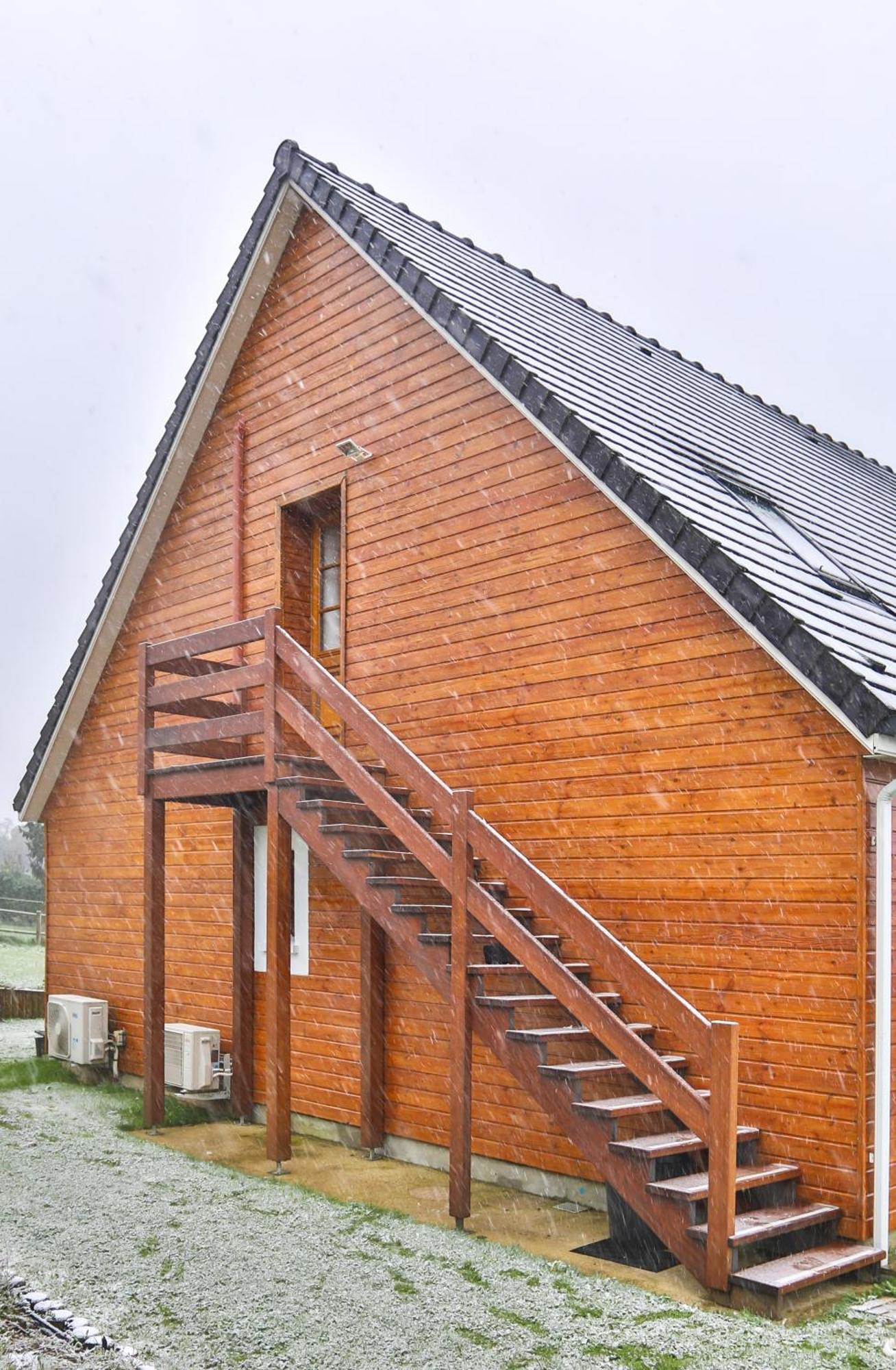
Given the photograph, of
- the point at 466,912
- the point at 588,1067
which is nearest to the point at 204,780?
the point at 466,912

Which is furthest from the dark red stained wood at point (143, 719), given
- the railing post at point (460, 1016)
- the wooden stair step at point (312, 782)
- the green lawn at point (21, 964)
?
the green lawn at point (21, 964)

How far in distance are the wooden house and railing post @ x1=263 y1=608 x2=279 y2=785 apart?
0.03 metres

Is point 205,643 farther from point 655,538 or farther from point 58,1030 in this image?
point 58,1030

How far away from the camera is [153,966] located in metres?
10.4

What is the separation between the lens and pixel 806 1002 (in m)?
6.86

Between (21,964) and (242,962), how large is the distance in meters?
16.2

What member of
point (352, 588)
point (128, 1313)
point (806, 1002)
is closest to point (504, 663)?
point (352, 588)

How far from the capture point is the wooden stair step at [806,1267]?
19.3ft

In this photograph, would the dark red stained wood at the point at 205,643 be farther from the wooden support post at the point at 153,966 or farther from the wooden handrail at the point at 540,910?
the wooden support post at the point at 153,966

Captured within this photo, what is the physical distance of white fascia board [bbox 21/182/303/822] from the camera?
1142 centimetres

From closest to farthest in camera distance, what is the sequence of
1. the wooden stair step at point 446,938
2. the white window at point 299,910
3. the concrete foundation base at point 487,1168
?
the wooden stair step at point 446,938 < the concrete foundation base at point 487,1168 < the white window at point 299,910

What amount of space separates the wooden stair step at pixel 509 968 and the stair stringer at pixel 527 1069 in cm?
19

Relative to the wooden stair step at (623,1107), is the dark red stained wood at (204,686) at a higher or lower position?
higher

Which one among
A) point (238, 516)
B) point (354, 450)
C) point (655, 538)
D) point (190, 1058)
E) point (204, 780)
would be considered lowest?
point (190, 1058)
